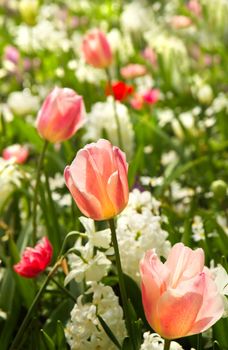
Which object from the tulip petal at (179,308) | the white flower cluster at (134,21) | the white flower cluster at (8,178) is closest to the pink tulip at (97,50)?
the white flower cluster at (8,178)

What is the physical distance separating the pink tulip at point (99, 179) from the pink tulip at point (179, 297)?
0.30ft

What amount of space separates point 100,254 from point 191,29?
2.41 m

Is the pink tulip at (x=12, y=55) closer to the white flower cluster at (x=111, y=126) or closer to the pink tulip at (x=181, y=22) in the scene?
the pink tulip at (x=181, y=22)

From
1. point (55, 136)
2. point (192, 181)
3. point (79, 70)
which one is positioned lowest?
point (192, 181)

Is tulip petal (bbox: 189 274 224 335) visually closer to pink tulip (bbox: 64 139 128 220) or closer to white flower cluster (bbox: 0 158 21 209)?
pink tulip (bbox: 64 139 128 220)

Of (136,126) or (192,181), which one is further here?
(136,126)

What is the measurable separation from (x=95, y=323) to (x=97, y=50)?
38.2 inches

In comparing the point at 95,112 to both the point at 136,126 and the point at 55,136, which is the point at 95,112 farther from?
the point at 55,136

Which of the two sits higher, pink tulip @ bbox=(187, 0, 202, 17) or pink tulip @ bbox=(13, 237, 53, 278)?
pink tulip @ bbox=(13, 237, 53, 278)

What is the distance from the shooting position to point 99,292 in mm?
1097

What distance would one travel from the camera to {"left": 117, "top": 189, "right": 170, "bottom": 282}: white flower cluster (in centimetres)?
117

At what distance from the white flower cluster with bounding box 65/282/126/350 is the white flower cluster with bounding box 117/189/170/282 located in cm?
10

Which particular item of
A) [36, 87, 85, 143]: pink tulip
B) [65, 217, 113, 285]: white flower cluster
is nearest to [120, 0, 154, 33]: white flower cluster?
[36, 87, 85, 143]: pink tulip

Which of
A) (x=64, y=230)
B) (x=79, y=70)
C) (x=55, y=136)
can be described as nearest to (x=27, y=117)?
(x=79, y=70)
